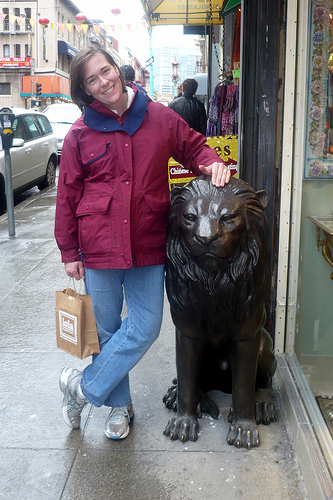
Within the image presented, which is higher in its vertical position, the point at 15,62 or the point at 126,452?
the point at 15,62

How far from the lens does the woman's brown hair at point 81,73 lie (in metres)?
2.41

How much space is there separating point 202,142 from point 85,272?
3.04ft

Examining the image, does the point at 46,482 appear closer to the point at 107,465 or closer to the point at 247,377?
the point at 107,465

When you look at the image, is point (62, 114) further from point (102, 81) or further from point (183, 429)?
point (183, 429)

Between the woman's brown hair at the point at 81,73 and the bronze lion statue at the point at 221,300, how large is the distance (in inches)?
25.4

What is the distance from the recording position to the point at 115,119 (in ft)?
8.04

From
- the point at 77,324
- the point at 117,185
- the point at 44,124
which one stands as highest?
the point at 44,124

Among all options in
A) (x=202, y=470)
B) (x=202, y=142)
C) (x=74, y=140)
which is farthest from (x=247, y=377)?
(x=74, y=140)

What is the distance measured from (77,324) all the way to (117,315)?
25cm

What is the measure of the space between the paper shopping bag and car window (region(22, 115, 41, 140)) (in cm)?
878

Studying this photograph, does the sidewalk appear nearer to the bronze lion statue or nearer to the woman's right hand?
the bronze lion statue

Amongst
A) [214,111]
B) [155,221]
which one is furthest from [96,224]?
[214,111]

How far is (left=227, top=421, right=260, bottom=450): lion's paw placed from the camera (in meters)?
2.66

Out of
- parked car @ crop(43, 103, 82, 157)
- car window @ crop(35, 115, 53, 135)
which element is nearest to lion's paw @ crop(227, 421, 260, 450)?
car window @ crop(35, 115, 53, 135)
